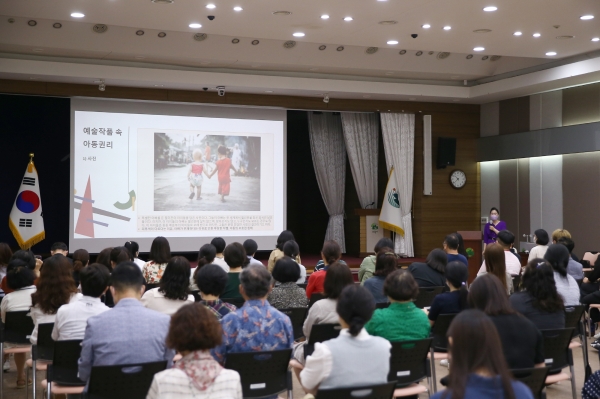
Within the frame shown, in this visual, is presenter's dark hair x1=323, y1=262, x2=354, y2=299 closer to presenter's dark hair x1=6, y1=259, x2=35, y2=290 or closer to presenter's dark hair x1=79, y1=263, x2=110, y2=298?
presenter's dark hair x1=79, y1=263, x2=110, y2=298

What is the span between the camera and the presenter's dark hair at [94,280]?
3.81 metres

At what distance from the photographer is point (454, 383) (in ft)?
6.62

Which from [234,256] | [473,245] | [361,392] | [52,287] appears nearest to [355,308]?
[361,392]

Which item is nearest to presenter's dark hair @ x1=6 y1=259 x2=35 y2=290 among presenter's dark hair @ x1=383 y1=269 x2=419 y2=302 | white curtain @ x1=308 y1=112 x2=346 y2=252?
presenter's dark hair @ x1=383 y1=269 x2=419 y2=302

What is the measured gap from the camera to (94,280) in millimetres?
3826

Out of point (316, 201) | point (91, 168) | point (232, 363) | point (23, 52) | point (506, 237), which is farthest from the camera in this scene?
point (316, 201)

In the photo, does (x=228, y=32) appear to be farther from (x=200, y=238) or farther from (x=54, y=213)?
(x=54, y=213)

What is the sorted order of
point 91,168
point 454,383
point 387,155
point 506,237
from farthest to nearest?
point 387,155
point 91,168
point 506,237
point 454,383

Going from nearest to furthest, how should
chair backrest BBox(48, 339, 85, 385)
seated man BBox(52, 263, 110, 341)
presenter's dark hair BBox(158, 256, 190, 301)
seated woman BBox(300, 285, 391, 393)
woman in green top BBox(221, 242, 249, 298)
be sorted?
seated woman BBox(300, 285, 391, 393), chair backrest BBox(48, 339, 85, 385), seated man BBox(52, 263, 110, 341), presenter's dark hair BBox(158, 256, 190, 301), woman in green top BBox(221, 242, 249, 298)

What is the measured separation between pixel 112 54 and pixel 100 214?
2753 millimetres

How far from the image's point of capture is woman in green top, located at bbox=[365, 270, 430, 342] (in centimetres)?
381

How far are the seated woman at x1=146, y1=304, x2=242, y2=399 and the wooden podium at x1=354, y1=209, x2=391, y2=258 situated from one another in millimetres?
11461

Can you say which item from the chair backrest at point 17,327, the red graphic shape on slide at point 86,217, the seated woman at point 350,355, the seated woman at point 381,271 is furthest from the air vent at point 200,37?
the seated woman at point 350,355


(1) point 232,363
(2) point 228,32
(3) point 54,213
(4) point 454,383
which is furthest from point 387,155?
(4) point 454,383
